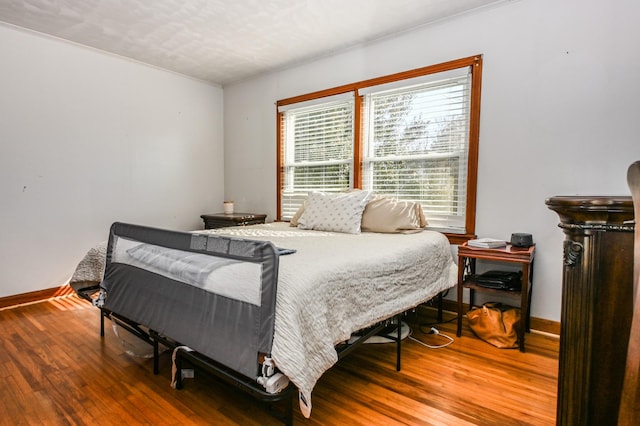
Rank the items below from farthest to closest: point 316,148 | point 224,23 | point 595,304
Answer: point 316,148 → point 224,23 → point 595,304

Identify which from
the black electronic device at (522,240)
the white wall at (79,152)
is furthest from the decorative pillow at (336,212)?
the white wall at (79,152)

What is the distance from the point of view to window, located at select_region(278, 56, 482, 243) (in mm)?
3029

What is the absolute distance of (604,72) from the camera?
2414mm

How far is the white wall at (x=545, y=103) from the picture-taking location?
7.80 ft

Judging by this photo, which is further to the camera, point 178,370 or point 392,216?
point 392,216

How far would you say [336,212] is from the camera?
3150 mm

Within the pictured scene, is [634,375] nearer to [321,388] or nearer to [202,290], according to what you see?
[202,290]

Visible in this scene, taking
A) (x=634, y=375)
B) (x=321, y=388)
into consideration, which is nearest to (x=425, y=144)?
(x=321, y=388)

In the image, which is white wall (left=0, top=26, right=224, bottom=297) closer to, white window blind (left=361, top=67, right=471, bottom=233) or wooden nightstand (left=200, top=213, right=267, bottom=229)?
wooden nightstand (left=200, top=213, right=267, bottom=229)

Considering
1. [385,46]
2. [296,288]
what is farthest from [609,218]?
[385,46]

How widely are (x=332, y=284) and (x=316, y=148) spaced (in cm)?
265

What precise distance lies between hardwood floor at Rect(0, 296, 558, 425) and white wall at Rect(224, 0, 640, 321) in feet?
2.86

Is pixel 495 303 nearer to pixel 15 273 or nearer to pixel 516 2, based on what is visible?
pixel 516 2

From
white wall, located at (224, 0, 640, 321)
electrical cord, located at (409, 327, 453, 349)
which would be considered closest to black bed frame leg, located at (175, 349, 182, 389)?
electrical cord, located at (409, 327, 453, 349)
